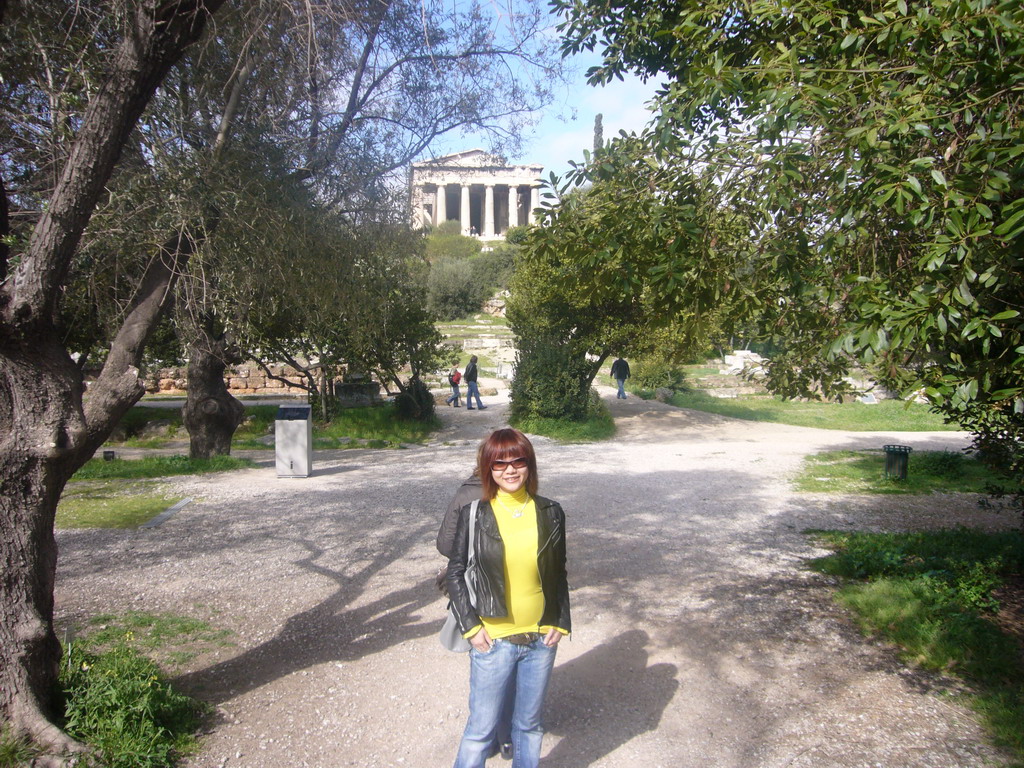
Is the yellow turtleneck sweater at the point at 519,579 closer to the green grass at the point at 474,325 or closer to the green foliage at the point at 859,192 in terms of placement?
the green foliage at the point at 859,192

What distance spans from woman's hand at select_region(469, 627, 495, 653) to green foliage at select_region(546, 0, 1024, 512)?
5.87 ft

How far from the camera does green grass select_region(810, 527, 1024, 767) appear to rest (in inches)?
161

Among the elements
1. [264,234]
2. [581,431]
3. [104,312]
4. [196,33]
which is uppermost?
[196,33]

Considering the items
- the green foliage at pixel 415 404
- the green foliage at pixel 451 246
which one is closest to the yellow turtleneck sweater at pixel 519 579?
the green foliage at pixel 415 404

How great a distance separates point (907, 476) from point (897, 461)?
0.34m

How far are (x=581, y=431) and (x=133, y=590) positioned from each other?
470 inches

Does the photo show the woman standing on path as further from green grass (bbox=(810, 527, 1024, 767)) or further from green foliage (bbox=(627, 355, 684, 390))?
green foliage (bbox=(627, 355, 684, 390))

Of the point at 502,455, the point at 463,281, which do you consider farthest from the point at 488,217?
the point at 502,455

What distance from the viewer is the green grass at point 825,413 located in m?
19.8

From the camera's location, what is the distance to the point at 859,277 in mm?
3318

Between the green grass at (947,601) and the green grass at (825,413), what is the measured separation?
40.0 ft

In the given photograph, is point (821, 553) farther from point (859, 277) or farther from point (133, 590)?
point (133, 590)

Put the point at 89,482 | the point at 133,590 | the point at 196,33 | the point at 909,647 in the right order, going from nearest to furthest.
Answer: the point at 196,33
the point at 909,647
the point at 133,590
the point at 89,482

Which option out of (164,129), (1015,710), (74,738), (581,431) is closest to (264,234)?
(164,129)
